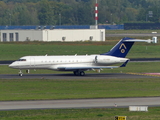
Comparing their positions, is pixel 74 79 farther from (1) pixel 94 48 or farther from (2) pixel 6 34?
(2) pixel 6 34

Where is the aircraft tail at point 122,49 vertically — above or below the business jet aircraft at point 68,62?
above

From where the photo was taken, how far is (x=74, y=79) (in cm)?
5462

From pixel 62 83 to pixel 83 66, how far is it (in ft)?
29.8

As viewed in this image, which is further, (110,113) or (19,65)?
(19,65)

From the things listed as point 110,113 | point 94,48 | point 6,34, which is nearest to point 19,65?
point 110,113

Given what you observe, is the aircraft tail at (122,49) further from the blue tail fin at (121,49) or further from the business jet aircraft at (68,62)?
the business jet aircraft at (68,62)

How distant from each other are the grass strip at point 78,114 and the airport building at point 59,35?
9036 cm

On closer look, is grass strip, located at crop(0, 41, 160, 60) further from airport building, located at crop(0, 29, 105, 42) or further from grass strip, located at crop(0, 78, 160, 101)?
grass strip, located at crop(0, 78, 160, 101)

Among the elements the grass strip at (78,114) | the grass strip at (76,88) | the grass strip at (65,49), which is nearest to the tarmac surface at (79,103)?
the grass strip at (78,114)

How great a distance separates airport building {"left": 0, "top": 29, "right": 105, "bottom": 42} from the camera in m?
123

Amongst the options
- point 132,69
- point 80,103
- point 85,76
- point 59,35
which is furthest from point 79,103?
point 59,35

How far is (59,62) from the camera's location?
58.8 m

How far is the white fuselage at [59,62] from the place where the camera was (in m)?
58.7

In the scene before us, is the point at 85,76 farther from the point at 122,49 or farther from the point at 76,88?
the point at 76,88
